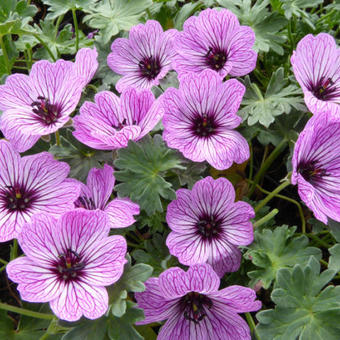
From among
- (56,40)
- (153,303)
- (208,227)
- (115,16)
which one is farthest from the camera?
(56,40)

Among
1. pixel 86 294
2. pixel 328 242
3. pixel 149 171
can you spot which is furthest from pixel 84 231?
pixel 328 242

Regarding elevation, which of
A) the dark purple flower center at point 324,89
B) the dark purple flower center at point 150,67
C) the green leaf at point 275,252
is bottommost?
the green leaf at point 275,252

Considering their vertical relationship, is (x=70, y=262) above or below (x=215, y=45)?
below

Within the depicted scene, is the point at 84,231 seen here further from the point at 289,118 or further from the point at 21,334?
the point at 289,118

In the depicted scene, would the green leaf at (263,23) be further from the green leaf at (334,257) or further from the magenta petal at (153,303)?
the magenta petal at (153,303)

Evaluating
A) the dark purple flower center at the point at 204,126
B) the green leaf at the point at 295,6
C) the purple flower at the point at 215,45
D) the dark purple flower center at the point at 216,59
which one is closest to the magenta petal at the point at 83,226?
the dark purple flower center at the point at 204,126

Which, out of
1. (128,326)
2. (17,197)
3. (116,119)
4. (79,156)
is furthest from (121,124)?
(128,326)

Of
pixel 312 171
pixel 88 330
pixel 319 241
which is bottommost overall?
pixel 319 241

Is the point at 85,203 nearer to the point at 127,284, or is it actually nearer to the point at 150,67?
the point at 127,284
